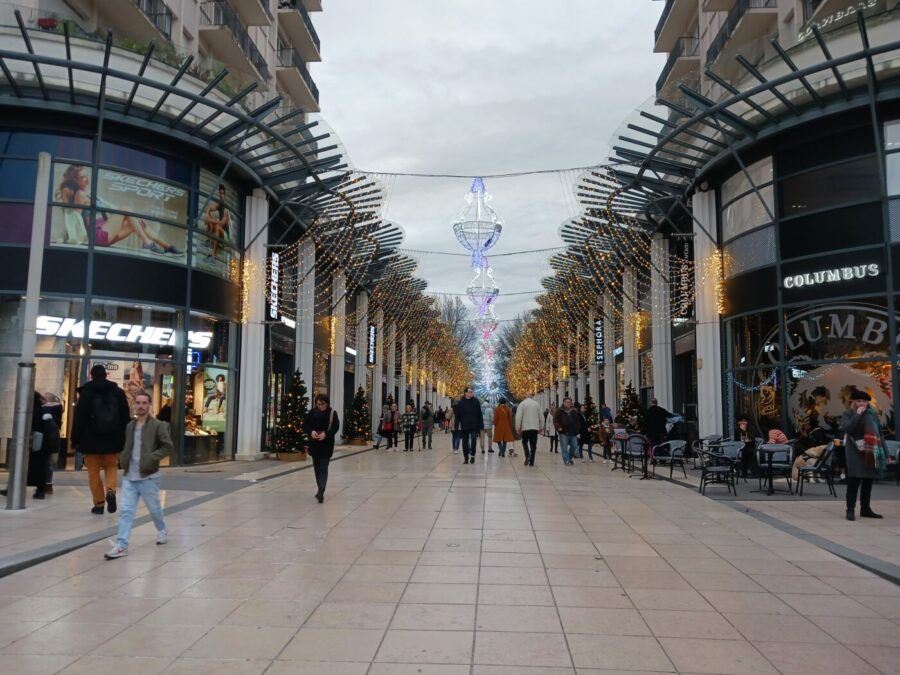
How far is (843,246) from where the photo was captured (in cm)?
1667

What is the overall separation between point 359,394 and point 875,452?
2306cm

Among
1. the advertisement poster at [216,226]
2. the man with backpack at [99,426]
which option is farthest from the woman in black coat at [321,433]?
the advertisement poster at [216,226]

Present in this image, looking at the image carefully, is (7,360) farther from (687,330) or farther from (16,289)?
(687,330)

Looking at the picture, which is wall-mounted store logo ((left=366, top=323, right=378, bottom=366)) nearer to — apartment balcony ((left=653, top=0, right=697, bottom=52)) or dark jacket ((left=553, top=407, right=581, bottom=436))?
dark jacket ((left=553, top=407, right=581, bottom=436))

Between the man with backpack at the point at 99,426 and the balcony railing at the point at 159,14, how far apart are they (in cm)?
1333

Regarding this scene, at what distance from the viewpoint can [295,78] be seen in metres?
29.3

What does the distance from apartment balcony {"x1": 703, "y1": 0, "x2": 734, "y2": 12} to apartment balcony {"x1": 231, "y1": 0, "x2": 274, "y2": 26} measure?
46.2 feet

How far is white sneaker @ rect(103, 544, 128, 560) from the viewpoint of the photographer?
7.43 m

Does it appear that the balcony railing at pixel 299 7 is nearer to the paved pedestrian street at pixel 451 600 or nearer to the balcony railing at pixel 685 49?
the balcony railing at pixel 685 49

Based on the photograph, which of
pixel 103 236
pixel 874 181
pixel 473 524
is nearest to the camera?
pixel 473 524

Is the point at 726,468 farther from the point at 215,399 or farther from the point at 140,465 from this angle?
the point at 215,399

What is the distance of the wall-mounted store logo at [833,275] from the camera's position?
16.2m

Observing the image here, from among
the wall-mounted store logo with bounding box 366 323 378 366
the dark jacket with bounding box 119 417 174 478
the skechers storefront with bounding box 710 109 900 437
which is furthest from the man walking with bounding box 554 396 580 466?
the wall-mounted store logo with bounding box 366 323 378 366

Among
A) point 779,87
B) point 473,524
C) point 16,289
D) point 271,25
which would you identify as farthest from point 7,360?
point 779,87
